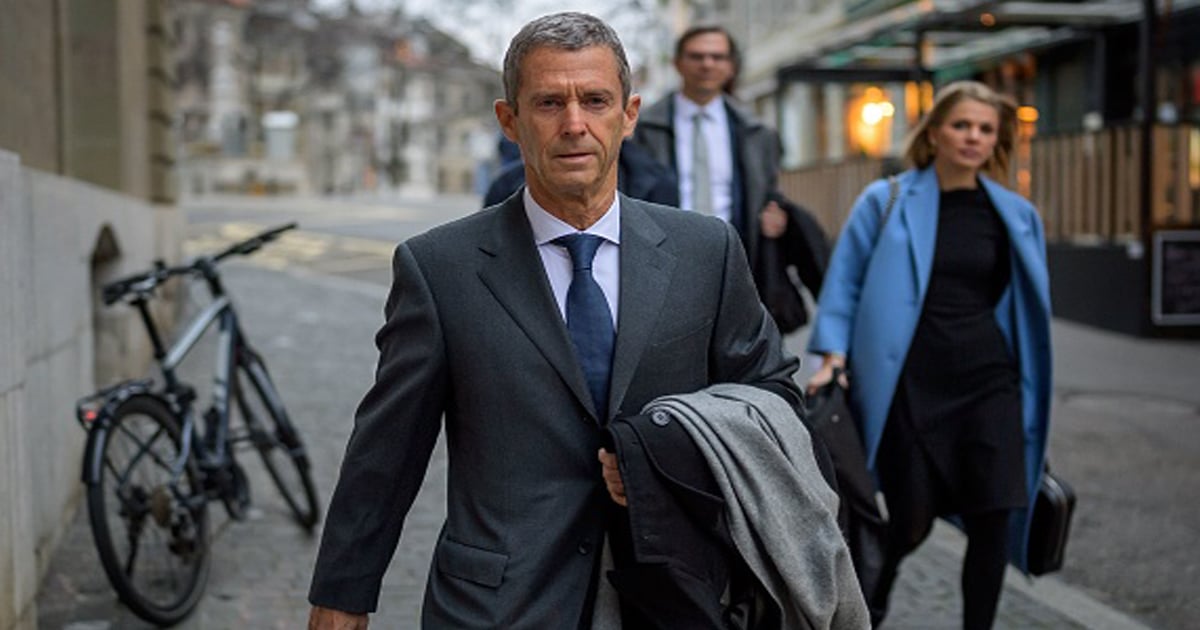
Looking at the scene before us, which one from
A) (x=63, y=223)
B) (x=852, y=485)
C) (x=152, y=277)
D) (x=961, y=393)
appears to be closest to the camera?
(x=852, y=485)

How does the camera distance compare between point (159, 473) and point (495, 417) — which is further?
point (159, 473)

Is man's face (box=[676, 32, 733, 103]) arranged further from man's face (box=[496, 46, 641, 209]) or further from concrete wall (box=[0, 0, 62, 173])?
man's face (box=[496, 46, 641, 209])

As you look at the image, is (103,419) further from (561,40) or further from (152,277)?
(561,40)

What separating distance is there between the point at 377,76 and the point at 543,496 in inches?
3444

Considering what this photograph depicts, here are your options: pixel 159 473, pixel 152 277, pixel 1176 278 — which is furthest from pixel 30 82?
pixel 1176 278

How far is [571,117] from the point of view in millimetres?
2357

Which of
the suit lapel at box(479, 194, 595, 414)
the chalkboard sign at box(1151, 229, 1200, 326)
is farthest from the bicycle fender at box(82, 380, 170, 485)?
the chalkboard sign at box(1151, 229, 1200, 326)

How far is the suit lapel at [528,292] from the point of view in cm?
240

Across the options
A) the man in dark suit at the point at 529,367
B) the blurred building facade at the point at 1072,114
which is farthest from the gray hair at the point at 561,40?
the blurred building facade at the point at 1072,114

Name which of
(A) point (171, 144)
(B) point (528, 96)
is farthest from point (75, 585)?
(A) point (171, 144)

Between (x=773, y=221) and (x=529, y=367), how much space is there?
9.96ft

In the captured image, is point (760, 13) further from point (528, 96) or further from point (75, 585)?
point (528, 96)

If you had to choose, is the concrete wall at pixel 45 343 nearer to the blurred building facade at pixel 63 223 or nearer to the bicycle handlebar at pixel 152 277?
the blurred building facade at pixel 63 223

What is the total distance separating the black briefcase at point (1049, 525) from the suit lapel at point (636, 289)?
2497 mm
